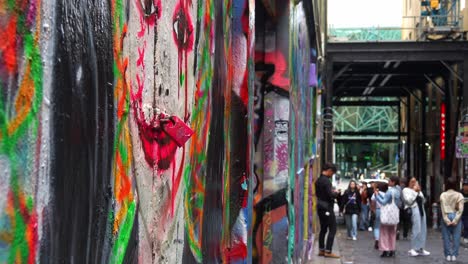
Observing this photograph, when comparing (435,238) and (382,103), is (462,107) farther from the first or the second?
(382,103)

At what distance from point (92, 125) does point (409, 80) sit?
3331 centimetres

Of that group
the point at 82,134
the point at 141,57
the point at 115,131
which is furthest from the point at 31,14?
the point at 141,57

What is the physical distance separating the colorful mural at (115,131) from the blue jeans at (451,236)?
32.2 feet

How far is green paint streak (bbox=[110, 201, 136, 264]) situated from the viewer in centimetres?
190

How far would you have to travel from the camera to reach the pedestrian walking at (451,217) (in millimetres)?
13109

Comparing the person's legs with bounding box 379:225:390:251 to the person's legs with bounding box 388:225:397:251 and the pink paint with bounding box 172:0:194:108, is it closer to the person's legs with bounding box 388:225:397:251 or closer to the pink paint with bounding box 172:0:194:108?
the person's legs with bounding box 388:225:397:251

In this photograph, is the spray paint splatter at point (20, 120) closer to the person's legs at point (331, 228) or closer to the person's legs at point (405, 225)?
the person's legs at point (331, 228)

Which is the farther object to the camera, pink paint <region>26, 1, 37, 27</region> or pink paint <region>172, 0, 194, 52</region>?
pink paint <region>172, 0, 194, 52</region>

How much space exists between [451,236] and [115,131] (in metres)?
12.6

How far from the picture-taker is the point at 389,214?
13.9 metres

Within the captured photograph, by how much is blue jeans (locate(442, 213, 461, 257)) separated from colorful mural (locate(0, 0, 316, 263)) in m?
9.82

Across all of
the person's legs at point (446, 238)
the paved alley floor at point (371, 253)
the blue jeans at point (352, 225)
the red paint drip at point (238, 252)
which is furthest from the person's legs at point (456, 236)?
the red paint drip at point (238, 252)

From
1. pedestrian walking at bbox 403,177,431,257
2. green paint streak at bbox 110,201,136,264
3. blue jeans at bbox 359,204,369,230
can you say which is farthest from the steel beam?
green paint streak at bbox 110,201,136,264

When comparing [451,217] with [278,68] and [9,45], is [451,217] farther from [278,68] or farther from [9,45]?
[9,45]
